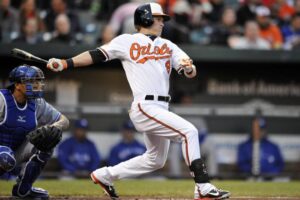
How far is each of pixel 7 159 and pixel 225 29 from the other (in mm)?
7301

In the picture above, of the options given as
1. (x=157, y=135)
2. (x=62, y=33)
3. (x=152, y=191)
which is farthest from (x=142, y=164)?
(x=62, y=33)

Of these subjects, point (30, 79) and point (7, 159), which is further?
point (30, 79)

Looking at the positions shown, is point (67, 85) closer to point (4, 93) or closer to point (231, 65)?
point (231, 65)

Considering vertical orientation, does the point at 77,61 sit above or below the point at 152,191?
above

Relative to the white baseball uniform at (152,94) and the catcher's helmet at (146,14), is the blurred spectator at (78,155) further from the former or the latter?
the catcher's helmet at (146,14)

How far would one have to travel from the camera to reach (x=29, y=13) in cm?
1266

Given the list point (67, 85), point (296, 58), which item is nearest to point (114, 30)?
point (67, 85)

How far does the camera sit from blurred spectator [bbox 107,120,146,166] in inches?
463

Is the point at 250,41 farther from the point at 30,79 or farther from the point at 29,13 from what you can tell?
the point at 30,79

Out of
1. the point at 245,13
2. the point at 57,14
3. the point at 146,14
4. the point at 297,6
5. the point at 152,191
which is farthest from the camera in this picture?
the point at 297,6

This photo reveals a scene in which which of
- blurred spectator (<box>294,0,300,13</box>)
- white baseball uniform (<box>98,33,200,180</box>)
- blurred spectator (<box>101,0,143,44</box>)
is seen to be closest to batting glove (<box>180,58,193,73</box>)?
white baseball uniform (<box>98,33,200,180</box>)

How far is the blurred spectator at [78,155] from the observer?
11.6 metres

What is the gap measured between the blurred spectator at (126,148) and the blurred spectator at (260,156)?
1648mm

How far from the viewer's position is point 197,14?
13781 mm
